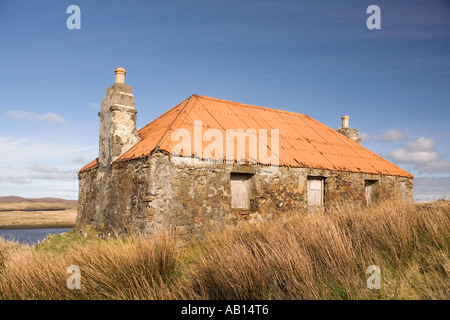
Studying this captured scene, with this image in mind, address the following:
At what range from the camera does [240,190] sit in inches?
379

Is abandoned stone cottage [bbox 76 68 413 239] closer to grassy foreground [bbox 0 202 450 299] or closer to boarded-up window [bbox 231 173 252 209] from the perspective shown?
boarded-up window [bbox 231 173 252 209]

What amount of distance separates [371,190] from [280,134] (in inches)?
172

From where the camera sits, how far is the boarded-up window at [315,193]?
10922mm

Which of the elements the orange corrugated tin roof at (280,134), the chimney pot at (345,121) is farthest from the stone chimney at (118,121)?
the chimney pot at (345,121)

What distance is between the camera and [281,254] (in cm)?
414

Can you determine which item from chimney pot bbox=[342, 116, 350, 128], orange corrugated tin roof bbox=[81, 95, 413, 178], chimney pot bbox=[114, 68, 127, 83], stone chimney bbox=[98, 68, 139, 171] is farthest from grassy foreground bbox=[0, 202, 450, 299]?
chimney pot bbox=[342, 116, 350, 128]

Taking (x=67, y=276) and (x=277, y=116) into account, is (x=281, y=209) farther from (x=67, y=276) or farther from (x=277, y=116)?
(x=67, y=276)

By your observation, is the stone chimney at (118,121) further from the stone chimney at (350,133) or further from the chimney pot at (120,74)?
the stone chimney at (350,133)

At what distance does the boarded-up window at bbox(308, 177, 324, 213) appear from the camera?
10.9 metres

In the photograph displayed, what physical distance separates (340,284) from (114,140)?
26.1 ft

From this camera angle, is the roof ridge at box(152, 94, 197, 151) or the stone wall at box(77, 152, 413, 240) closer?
the stone wall at box(77, 152, 413, 240)

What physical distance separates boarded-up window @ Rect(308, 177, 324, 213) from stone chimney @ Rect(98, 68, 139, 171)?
226 inches

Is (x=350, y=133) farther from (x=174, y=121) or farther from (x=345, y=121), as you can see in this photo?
(x=174, y=121)
